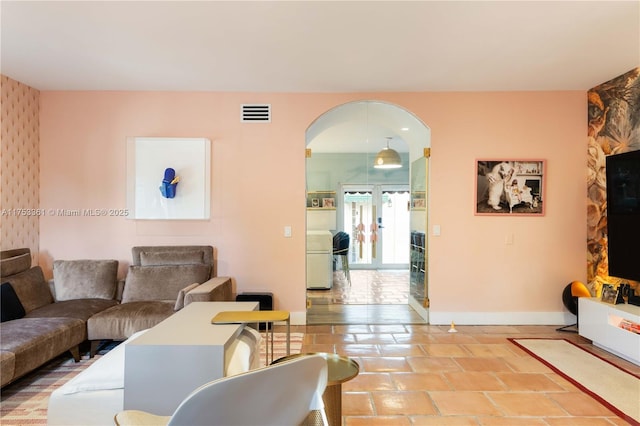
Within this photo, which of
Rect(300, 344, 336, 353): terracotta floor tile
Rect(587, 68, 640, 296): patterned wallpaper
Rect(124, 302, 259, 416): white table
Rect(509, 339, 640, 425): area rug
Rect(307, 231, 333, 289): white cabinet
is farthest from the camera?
Rect(307, 231, 333, 289): white cabinet

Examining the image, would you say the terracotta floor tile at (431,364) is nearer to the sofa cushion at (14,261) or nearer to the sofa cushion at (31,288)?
the sofa cushion at (31,288)

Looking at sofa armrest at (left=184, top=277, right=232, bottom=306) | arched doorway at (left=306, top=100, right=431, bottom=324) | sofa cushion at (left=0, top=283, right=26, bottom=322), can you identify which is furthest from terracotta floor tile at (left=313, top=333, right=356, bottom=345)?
sofa cushion at (left=0, top=283, right=26, bottom=322)

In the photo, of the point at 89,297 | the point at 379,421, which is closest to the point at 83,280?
the point at 89,297

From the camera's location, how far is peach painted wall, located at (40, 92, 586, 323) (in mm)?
4090

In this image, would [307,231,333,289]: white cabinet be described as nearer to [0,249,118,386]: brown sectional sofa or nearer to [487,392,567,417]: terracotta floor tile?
[0,249,118,386]: brown sectional sofa

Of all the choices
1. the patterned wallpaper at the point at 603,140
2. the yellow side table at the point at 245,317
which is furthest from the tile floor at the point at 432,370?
the yellow side table at the point at 245,317

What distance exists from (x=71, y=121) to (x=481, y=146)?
483cm

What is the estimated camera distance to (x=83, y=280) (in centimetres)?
356

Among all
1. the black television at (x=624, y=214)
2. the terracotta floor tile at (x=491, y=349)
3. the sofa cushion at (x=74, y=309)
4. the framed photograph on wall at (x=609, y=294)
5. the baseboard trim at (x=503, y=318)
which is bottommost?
the terracotta floor tile at (x=491, y=349)

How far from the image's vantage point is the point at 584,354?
10.6 feet

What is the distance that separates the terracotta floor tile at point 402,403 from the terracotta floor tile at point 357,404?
0.04 metres

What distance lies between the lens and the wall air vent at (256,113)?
414 cm

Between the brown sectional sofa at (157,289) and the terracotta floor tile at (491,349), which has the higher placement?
the brown sectional sofa at (157,289)

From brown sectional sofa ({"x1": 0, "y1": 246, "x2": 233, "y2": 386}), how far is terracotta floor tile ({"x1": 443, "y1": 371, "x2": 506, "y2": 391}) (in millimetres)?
2129
